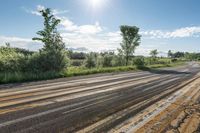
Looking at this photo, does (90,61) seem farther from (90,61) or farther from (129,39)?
(129,39)

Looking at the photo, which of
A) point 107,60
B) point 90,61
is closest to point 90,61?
point 90,61

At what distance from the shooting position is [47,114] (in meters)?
6.21

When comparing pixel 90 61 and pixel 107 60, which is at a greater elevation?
pixel 107 60

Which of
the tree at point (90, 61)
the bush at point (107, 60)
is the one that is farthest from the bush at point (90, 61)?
the bush at point (107, 60)

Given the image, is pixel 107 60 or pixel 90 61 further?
pixel 107 60

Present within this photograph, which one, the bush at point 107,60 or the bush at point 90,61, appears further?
the bush at point 107,60

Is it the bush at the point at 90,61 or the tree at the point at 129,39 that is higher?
the tree at the point at 129,39

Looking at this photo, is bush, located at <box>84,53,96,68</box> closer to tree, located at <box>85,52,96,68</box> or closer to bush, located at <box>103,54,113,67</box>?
tree, located at <box>85,52,96,68</box>

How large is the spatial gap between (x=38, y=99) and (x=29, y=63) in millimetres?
11427

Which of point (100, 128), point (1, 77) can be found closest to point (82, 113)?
point (100, 128)

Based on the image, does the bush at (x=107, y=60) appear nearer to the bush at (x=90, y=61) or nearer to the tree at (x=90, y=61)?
the tree at (x=90, y=61)

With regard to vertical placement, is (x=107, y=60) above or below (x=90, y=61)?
above

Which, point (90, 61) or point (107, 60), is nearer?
point (90, 61)

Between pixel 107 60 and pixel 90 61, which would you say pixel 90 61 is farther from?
pixel 107 60
